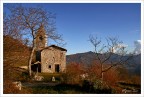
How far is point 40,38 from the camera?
11844 millimetres

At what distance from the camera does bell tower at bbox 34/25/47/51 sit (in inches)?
443

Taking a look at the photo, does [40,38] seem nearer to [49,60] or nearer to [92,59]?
[92,59]

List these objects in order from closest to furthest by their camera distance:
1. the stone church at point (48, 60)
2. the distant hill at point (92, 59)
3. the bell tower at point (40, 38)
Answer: the distant hill at point (92, 59), the bell tower at point (40, 38), the stone church at point (48, 60)

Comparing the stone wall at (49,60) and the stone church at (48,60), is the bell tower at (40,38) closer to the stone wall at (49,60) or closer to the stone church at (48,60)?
the stone church at (48,60)

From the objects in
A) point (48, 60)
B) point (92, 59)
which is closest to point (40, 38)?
point (92, 59)

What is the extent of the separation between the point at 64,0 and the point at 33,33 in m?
4.13

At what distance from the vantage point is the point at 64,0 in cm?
727

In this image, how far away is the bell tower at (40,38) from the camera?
1126cm

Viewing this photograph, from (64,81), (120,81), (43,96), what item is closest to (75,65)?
(64,81)

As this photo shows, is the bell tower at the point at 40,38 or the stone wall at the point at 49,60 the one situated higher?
the bell tower at the point at 40,38

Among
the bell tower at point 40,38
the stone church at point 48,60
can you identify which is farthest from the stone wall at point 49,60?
the bell tower at point 40,38

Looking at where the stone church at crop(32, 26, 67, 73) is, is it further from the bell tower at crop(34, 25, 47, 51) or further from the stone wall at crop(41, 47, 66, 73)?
the bell tower at crop(34, 25, 47, 51)

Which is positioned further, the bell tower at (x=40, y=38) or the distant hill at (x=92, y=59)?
the bell tower at (x=40, y=38)

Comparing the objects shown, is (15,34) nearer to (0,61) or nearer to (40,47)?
(0,61)
